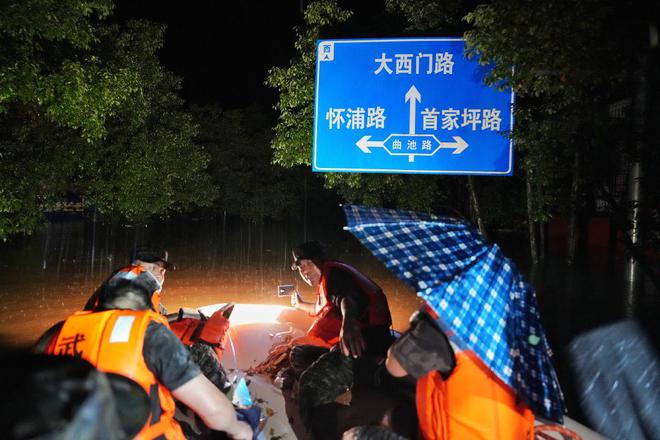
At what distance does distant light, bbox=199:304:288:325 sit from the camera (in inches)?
217

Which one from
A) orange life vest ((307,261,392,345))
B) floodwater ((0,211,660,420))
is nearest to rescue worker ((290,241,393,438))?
orange life vest ((307,261,392,345))

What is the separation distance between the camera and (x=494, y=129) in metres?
5.40

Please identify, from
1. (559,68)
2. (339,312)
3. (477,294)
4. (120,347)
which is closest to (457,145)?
(559,68)

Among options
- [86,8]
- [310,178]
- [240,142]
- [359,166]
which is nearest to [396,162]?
[359,166]

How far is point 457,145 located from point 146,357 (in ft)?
14.6

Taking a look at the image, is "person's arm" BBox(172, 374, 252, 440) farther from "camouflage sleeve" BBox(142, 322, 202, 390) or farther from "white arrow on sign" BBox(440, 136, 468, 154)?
"white arrow on sign" BBox(440, 136, 468, 154)

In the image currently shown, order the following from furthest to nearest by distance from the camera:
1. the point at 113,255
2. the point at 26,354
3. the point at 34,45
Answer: the point at 113,255 < the point at 34,45 < the point at 26,354

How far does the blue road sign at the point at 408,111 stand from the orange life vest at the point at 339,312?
211cm

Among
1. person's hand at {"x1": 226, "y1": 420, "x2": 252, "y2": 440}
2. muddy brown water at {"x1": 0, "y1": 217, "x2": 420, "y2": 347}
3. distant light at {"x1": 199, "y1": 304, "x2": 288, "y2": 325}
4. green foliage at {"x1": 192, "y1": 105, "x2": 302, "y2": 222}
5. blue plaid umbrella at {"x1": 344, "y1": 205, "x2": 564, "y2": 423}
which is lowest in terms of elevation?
muddy brown water at {"x1": 0, "y1": 217, "x2": 420, "y2": 347}

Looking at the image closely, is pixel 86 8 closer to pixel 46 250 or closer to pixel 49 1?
pixel 49 1

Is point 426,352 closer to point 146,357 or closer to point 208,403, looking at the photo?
point 208,403

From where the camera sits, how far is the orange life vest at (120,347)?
187 cm

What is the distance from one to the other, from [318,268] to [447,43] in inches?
125

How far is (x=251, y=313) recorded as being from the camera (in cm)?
567
